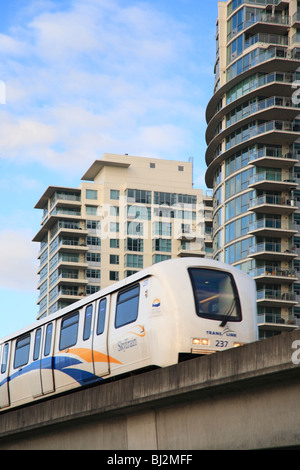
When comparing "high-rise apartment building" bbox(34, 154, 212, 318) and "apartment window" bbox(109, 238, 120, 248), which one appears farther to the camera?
"apartment window" bbox(109, 238, 120, 248)

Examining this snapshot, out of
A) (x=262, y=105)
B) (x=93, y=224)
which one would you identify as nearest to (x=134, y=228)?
(x=93, y=224)

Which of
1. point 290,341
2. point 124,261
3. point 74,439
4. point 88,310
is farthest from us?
point 124,261

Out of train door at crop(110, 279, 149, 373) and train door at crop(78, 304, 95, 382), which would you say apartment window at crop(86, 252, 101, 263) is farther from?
train door at crop(110, 279, 149, 373)

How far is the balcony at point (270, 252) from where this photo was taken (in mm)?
73250

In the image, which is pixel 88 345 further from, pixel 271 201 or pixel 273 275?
pixel 271 201

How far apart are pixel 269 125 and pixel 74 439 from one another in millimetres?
60589

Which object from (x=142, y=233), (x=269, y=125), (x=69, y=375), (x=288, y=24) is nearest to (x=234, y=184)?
(x=269, y=125)

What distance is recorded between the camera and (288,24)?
7650 centimetres

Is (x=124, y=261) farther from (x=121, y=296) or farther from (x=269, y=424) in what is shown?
(x=269, y=424)

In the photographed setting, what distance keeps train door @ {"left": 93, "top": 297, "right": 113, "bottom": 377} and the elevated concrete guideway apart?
1423 millimetres

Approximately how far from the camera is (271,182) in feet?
245

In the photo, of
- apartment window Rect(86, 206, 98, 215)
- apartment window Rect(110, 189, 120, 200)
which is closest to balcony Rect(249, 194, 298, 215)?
apartment window Rect(110, 189, 120, 200)

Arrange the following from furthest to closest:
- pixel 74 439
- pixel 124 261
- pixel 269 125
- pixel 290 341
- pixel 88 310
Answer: pixel 124 261, pixel 269 125, pixel 88 310, pixel 74 439, pixel 290 341

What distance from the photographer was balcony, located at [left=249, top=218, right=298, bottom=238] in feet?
243
